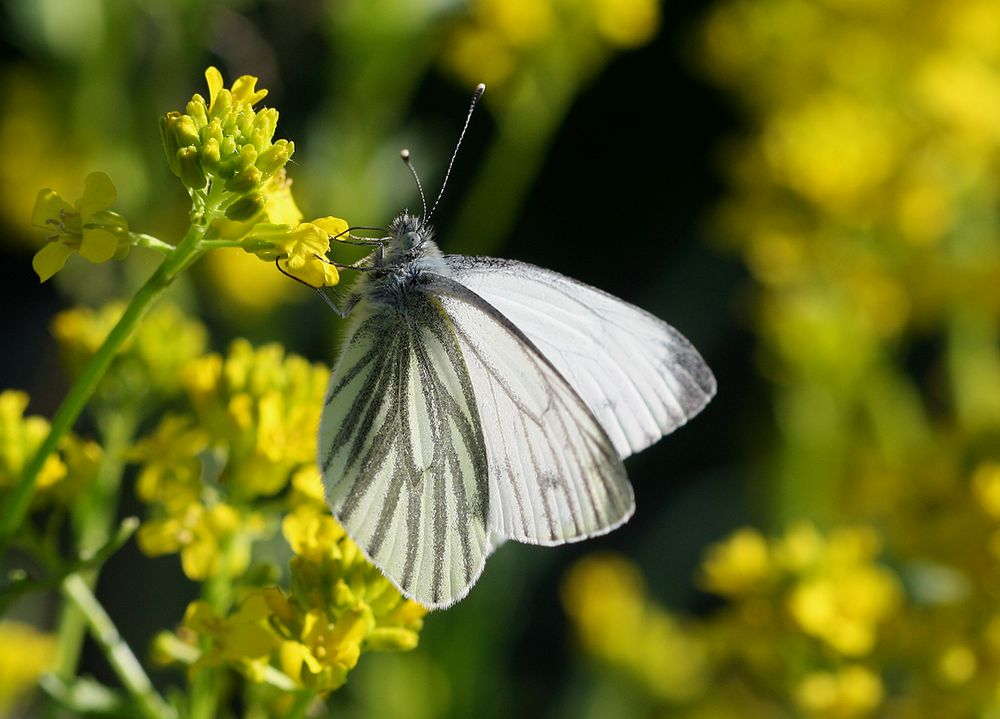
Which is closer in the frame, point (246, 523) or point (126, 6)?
point (246, 523)

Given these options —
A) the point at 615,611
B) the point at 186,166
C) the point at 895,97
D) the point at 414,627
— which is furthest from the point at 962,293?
the point at 186,166

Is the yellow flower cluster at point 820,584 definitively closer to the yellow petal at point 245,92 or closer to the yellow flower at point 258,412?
the yellow flower at point 258,412

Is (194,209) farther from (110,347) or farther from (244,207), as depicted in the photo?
(110,347)

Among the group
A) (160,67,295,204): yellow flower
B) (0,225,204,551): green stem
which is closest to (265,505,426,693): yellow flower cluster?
(0,225,204,551): green stem

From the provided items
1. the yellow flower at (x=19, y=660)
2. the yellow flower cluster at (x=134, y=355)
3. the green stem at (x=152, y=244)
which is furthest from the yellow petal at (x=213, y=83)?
the yellow flower at (x=19, y=660)

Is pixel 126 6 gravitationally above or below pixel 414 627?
above

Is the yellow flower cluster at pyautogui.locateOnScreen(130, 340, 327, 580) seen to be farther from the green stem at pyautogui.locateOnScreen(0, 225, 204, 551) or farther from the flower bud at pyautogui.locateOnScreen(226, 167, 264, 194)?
the flower bud at pyautogui.locateOnScreen(226, 167, 264, 194)

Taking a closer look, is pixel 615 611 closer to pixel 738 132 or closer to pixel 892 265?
pixel 892 265
